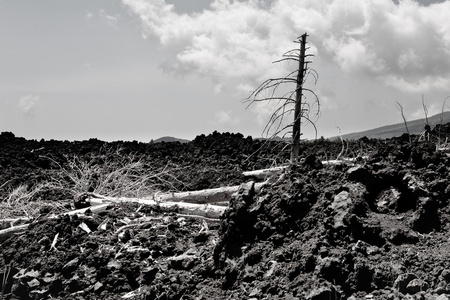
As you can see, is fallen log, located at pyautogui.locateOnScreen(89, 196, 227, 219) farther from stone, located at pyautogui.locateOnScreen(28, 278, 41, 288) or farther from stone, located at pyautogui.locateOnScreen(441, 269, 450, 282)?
stone, located at pyautogui.locateOnScreen(441, 269, 450, 282)

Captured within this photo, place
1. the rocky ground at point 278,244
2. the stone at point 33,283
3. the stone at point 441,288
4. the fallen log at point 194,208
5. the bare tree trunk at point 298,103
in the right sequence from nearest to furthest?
the stone at point 441,288 < the rocky ground at point 278,244 < the stone at point 33,283 < the fallen log at point 194,208 < the bare tree trunk at point 298,103

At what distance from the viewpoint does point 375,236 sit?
191 inches

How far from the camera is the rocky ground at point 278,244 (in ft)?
14.8

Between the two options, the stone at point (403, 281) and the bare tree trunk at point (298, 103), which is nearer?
the stone at point (403, 281)

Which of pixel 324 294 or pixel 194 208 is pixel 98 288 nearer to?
pixel 194 208

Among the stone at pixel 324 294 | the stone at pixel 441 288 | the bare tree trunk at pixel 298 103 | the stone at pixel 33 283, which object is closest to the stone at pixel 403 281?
the stone at pixel 441 288

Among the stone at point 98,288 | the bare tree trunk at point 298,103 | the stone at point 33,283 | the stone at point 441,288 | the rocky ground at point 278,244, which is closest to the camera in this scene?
the stone at point 441,288

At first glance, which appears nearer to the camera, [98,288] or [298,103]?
[98,288]

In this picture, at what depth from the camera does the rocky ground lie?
4.51 meters

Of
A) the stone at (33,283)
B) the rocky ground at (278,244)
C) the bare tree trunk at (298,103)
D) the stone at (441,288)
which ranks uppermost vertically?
the bare tree trunk at (298,103)

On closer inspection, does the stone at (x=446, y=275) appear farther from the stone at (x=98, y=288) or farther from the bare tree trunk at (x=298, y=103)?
the bare tree trunk at (x=298, y=103)

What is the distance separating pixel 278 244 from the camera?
17.0ft

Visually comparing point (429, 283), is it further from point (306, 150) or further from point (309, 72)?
point (306, 150)

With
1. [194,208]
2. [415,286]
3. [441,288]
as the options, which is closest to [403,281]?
[415,286]
